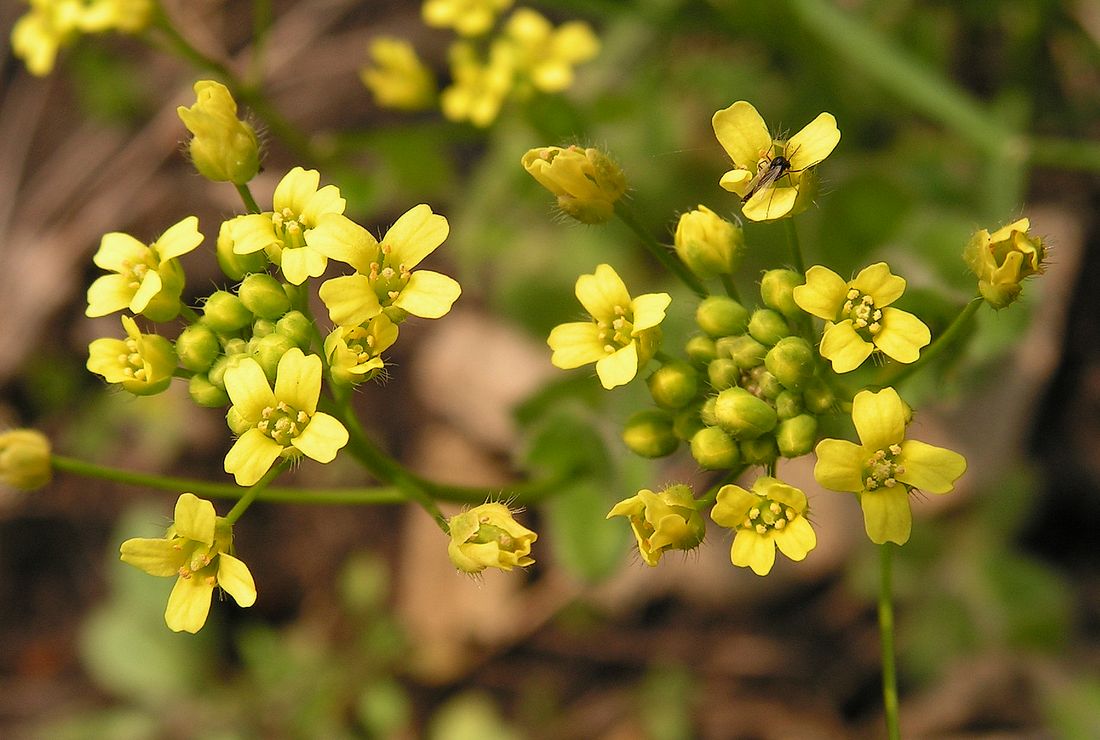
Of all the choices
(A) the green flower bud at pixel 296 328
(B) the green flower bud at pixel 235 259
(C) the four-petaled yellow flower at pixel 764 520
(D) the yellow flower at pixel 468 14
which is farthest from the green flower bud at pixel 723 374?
(D) the yellow flower at pixel 468 14

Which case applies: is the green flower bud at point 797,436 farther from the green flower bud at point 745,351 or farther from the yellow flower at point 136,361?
the yellow flower at point 136,361

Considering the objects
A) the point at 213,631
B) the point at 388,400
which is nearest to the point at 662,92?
the point at 388,400

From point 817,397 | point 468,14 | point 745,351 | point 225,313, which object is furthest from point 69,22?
point 817,397

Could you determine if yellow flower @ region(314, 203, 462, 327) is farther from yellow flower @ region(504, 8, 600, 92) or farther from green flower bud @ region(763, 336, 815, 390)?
yellow flower @ region(504, 8, 600, 92)

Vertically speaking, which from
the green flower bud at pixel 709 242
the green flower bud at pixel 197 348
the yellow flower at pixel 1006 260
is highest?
the yellow flower at pixel 1006 260

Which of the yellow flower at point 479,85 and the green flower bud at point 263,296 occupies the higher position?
the green flower bud at point 263,296

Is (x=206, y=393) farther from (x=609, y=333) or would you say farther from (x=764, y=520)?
(x=764, y=520)
